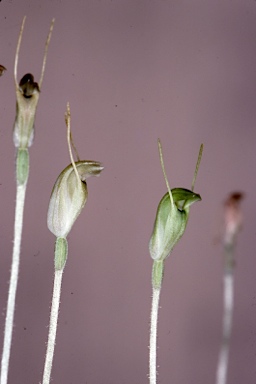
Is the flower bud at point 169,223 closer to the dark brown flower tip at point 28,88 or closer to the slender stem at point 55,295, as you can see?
the slender stem at point 55,295

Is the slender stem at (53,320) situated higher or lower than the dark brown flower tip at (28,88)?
lower

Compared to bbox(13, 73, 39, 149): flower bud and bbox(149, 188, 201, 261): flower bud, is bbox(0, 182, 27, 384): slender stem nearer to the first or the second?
bbox(13, 73, 39, 149): flower bud

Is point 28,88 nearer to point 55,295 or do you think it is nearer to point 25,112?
point 25,112

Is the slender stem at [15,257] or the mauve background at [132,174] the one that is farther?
the mauve background at [132,174]

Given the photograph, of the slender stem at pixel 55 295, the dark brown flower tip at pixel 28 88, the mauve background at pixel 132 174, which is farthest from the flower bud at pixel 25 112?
the mauve background at pixel 132 174

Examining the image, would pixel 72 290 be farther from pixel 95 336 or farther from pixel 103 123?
pixel 103 123

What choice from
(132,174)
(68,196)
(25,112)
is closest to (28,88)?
(25,112)

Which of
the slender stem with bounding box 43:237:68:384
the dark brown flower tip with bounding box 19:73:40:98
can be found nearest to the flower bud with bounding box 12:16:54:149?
the dark brown flower tip with bounding box 19:73:40:98
